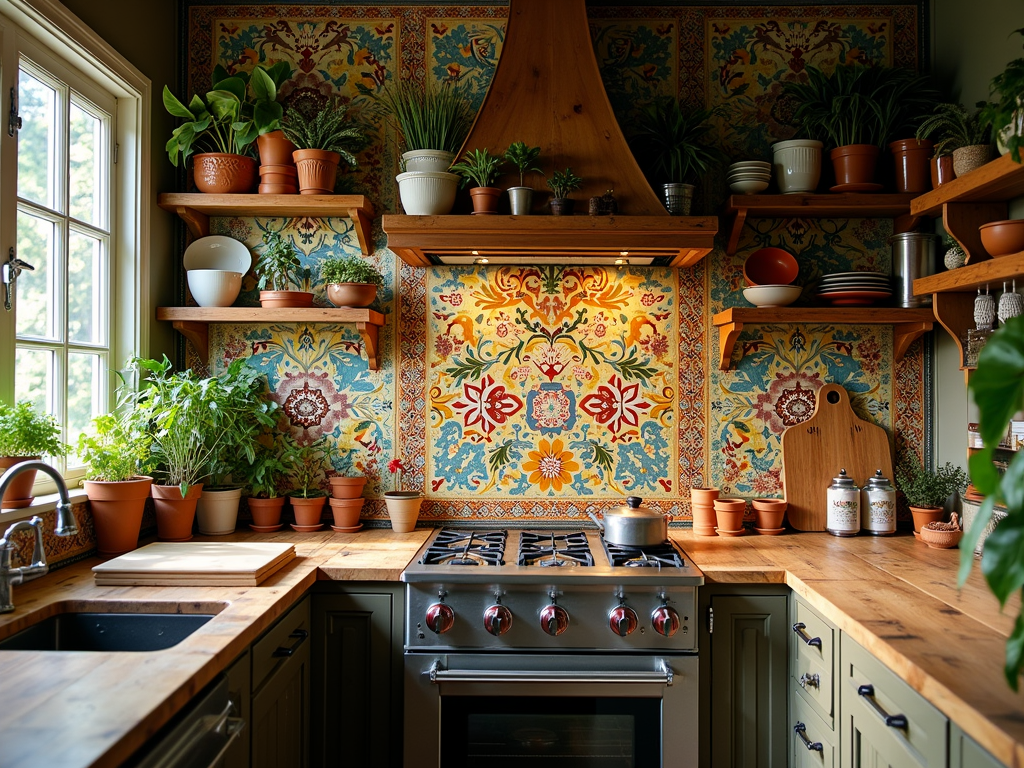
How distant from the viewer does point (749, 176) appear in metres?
2.75

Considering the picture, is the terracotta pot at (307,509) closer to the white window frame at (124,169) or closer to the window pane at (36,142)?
the white window frame at (124,169)

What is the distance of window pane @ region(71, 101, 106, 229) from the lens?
97.2 inches

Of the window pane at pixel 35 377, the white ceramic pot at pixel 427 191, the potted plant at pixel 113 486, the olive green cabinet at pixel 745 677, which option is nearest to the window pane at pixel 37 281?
the window pane at pixel 35 377

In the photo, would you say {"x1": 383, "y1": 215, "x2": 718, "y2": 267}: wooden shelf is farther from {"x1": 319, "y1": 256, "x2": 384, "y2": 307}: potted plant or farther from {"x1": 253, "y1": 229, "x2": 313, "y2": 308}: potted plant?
{"x1": 253, "y1": 229, "x2": 313, "y2": 308}: potted plant

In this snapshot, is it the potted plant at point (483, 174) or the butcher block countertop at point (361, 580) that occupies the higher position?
the potted plant at point (483, 174)

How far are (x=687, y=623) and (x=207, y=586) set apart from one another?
1311mm

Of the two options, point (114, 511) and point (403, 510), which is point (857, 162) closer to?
point (403, 510)

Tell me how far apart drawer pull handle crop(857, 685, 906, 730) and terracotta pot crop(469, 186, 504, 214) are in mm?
1721

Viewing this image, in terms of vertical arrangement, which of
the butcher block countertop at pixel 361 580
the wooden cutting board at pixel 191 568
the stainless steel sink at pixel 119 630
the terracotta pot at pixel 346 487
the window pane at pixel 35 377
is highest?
the window pane at pixel 35 377

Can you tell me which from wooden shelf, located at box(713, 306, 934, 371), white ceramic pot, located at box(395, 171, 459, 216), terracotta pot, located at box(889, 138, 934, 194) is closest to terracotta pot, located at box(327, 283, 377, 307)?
white ceramic pot, located at box(395, 171, 459, 216)

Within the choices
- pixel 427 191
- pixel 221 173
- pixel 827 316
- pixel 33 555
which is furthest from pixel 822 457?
pixel 33 555

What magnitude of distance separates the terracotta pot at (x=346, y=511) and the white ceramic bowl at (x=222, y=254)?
921 millimetres

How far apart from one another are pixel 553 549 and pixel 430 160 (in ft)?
4.43

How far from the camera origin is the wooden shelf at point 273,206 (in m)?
2.76
